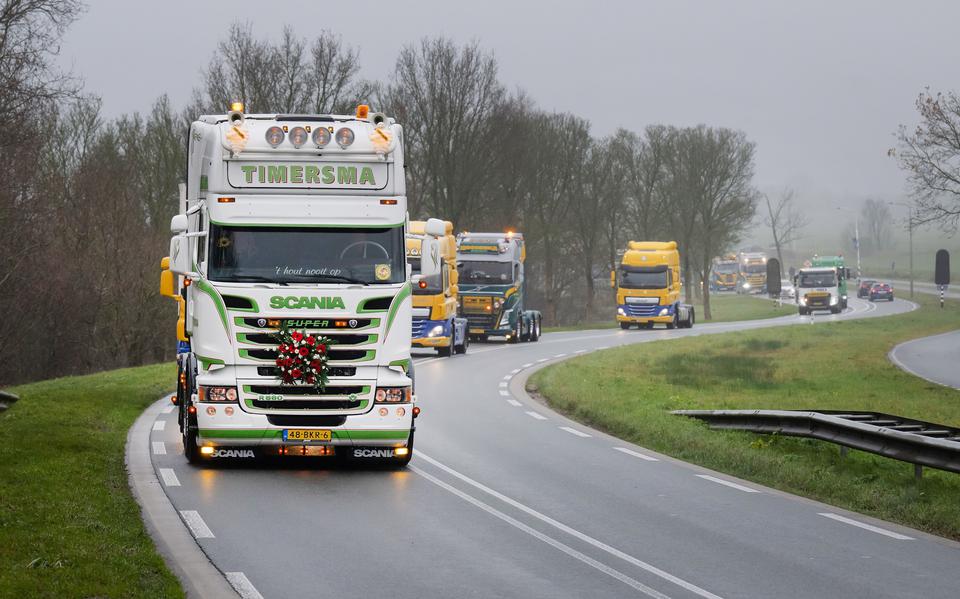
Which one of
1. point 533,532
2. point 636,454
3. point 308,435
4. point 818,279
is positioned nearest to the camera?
point 533,532

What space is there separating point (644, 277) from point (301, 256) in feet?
145

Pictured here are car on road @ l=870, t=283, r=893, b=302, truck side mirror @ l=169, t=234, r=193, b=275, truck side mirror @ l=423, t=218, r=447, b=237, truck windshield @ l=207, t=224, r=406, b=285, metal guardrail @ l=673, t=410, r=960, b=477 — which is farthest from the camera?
car on road @ l=870, t=283, r=893, b=302

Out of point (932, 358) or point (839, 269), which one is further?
point (839, 269)

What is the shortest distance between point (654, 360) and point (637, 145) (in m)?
46.9

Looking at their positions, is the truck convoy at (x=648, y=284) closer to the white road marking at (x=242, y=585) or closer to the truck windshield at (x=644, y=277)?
the truck windshield at (x=644, y=277)

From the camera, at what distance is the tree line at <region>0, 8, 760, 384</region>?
128 ft

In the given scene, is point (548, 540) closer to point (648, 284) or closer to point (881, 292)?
point (648, 284)

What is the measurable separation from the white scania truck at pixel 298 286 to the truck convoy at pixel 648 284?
43485 millimetres

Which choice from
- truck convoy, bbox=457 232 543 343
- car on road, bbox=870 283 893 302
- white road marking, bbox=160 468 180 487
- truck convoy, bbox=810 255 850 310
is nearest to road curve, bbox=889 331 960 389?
truck convoy, bbox=457 232 543 343

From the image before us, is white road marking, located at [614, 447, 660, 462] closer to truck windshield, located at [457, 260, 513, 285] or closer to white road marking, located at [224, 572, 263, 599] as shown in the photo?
white road marking, located at [224, 572, 263, 599]

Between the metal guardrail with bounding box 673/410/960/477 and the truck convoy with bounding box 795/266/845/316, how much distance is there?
63.5m

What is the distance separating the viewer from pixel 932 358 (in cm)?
3866

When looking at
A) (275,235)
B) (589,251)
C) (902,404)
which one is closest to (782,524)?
(275,235)

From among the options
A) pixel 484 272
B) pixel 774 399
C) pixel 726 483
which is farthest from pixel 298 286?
pixel 484 272
